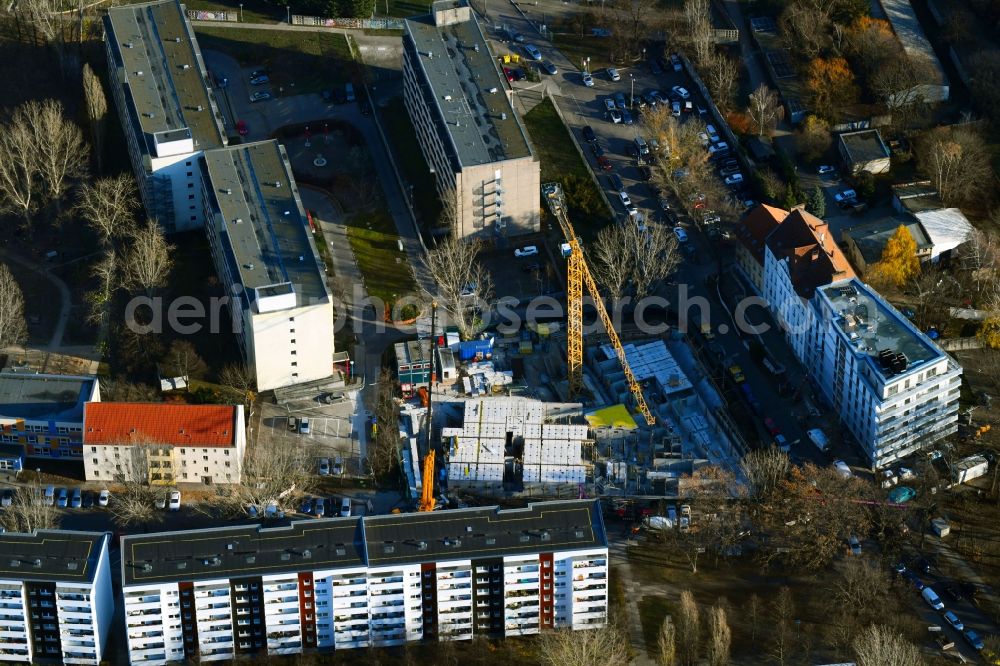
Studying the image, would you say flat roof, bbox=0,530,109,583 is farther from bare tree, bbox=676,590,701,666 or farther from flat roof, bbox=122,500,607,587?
bare tree, bbox=676,590,701,666

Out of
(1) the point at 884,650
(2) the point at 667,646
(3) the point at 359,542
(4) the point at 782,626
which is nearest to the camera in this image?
(1) the point at 884,650

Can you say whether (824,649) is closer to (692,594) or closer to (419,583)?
(692,594)

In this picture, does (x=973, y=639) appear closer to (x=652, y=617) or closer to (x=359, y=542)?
(x=652, y=617)

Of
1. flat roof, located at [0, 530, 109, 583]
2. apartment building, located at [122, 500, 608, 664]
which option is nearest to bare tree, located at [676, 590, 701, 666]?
apartment building, located at [122, 500, 608, 664]

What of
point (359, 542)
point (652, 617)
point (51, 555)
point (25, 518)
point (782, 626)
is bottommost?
point (782, 626)

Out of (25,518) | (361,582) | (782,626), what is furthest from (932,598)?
(25,518)

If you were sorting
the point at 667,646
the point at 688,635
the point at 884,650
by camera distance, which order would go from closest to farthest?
the point at 884,650, the point at 667,646, the point at 688,635

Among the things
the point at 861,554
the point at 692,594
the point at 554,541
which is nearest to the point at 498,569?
the point at 554,541
